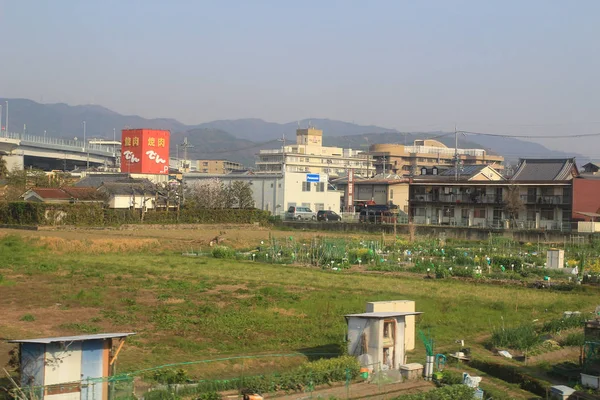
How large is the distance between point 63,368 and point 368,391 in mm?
4849

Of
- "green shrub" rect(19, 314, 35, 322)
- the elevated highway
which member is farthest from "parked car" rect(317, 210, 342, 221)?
"green shrub" rect(19, 314, 35, 322)

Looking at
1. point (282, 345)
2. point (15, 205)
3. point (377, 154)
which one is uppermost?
point (377, 154)

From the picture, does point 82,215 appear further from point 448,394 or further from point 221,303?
point 448,394

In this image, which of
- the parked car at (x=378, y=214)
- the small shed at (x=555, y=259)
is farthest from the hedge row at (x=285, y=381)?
the parked car at (x=378, y=214)

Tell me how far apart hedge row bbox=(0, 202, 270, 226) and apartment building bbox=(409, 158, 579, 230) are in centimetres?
1703

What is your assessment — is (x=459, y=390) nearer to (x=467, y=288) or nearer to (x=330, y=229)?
(x=467, y=288)

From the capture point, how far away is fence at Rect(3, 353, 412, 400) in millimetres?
10047

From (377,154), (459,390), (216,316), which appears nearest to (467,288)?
(216,316)

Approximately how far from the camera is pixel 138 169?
6812 centimetres

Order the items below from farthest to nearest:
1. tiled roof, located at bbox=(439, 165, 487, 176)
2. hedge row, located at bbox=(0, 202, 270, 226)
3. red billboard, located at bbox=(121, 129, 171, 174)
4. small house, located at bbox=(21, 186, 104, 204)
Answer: red billboard, located at bbox=(121, 129, 171, 174) → tiled roof, located at bbox=(439, 165, 487, 176) → small house, located at bbox=(21, 186, 104, 204) → hedge row, located at bbox=(0, 202, 270, 226)

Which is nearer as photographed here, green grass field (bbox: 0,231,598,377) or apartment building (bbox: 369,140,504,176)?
green grass field (bbox: 0,231,598,377)

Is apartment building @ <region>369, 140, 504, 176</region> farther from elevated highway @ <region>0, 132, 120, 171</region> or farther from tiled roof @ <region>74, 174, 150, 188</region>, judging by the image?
tiled roof @ <region>74, 174, 150, 188</region>

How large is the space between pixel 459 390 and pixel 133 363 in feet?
19.4

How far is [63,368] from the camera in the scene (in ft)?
32.9
